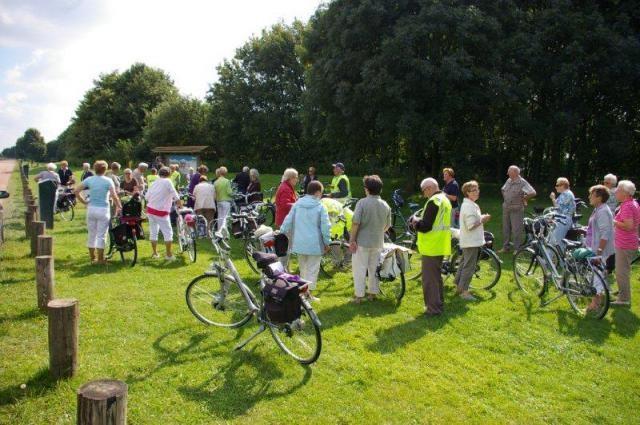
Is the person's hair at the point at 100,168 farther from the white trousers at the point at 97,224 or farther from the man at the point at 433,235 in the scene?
the man at the point at 433,235

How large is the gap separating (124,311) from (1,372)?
2011 millimetres

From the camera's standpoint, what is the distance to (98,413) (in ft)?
8.97

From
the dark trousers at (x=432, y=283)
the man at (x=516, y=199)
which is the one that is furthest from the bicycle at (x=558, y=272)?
the man at (x=516, y=199)

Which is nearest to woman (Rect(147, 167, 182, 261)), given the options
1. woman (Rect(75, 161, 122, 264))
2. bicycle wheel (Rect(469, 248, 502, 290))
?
woman (Rect(75, 161, 122, 264))

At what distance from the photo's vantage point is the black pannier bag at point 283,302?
471 centimetres

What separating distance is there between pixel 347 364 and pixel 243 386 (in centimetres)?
119

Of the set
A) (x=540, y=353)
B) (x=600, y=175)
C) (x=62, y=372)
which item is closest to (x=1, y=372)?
(x=62, y=372)

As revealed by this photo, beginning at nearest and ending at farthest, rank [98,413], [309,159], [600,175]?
[98,413] < [600,175] < [309,159]

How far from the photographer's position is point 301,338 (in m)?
5.30

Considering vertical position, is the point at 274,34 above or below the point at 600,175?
above

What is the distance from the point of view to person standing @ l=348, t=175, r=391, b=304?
678cm

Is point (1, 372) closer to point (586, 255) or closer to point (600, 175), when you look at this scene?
point (586, 255)

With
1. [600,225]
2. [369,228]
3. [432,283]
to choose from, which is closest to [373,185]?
[369,228]

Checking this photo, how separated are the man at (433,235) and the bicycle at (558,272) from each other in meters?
2.15
